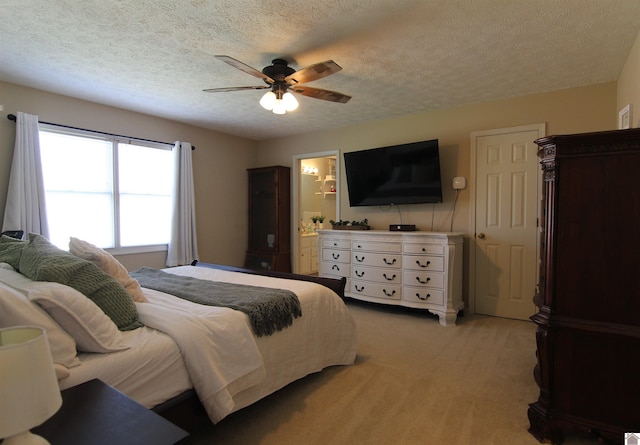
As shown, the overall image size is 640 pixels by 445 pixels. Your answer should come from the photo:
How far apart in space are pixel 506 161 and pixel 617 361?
2.60 metres

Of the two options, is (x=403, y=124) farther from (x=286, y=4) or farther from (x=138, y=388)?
(x=138, y=388)

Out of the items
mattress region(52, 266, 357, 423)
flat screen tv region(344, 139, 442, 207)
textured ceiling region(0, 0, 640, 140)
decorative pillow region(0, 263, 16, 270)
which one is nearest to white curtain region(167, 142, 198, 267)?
textured ceiling region(0, 0, 640, 140)

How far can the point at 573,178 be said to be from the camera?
179 cm

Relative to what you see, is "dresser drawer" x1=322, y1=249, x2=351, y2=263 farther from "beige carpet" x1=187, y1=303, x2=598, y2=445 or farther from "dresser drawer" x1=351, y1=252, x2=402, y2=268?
"beige carpet" x1=187, y1=303, x2=598, y2=445

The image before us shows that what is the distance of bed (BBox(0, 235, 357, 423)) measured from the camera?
136 cm

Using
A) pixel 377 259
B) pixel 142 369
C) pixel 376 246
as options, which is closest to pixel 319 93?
pixel 376 246

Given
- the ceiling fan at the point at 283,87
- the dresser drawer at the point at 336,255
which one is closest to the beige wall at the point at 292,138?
the dresser drawer at the point at 336,255

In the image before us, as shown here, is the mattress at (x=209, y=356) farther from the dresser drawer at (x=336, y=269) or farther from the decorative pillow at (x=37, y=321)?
the dresser drawer at (x=336, y=269)

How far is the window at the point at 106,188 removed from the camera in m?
3.70

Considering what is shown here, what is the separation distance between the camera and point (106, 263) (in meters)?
1.98

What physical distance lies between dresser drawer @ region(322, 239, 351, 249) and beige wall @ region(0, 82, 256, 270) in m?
1.79

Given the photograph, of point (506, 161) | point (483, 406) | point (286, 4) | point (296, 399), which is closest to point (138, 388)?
point (296, 399)

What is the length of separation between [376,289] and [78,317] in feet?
10.7

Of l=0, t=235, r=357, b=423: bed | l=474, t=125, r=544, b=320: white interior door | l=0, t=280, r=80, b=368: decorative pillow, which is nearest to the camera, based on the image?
l=0, t=280, r=80, b=368: decorative pillow
